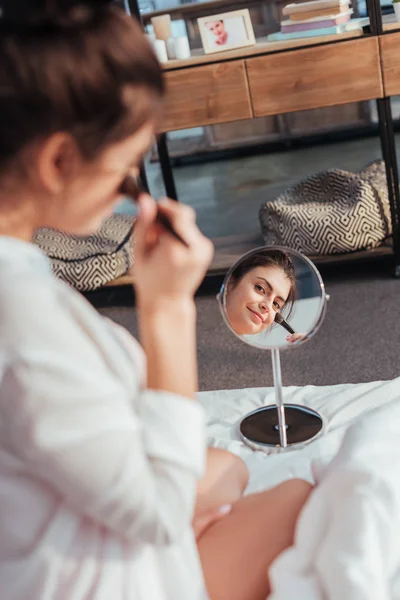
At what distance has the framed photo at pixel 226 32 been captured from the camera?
8.17ft

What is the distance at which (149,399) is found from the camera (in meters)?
0.74

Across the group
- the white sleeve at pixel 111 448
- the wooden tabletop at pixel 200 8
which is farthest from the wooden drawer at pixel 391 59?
the white sleeve at pixel 111 448

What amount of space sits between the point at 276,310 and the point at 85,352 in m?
0.98

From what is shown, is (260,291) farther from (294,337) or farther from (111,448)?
(111,448)

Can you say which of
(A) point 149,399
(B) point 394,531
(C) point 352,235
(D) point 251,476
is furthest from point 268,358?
(A) point 149,399

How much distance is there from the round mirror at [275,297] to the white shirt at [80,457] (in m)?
0.87

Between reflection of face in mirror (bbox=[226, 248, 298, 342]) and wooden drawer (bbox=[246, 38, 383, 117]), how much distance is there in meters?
0.91

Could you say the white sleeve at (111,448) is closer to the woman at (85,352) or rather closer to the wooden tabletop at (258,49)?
the woman at (85,352)

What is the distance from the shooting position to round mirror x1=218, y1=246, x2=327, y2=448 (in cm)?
163

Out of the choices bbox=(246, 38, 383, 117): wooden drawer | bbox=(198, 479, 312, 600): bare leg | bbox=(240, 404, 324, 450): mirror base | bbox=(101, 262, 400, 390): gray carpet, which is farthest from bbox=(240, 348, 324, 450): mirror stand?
bbox=(246, 38, 383, 117): wooden drawer

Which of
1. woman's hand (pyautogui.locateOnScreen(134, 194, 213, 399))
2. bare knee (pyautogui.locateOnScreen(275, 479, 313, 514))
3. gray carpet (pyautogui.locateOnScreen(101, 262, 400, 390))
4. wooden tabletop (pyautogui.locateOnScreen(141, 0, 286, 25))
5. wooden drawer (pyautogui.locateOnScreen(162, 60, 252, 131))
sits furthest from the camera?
wooden tabletop (pyautogui.locateOnScreen(141, 0, 286, 25))

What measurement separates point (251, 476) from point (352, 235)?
1.40m

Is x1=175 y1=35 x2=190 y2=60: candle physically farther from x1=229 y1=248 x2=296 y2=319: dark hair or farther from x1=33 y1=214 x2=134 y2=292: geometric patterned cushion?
x1=229 y1=248 x2=296 y2=319: dark hair

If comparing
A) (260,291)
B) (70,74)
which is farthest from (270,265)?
(70,74)
